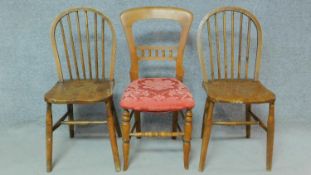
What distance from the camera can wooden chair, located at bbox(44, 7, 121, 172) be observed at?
6.25ft

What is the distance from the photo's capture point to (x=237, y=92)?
1.94 m

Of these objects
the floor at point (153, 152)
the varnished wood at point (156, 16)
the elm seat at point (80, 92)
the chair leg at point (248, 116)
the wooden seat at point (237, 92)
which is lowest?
the floor at point (153, 152)

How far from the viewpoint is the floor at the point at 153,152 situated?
2018mm

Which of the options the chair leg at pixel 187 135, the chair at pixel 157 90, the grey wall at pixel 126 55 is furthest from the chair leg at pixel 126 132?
the grey wall at pixel 126 55

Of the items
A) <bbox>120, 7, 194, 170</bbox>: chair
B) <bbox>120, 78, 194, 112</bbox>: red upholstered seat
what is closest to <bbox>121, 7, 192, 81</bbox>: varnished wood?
<bbox>120, 7, 194, 170</bbox>: chair

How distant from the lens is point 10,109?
8.23ft

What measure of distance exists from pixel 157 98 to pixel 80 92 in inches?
17.3

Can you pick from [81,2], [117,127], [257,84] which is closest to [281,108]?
[257,84]

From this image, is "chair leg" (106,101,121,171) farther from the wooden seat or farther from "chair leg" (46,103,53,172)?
the wooden seat

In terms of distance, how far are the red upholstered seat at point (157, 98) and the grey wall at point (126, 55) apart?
474 mm

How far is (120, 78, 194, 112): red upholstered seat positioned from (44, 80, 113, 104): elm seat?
0.43 ft

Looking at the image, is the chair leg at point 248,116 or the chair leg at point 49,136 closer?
the chair leg at point 49,136

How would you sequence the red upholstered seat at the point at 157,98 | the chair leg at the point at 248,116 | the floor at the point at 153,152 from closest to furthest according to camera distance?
the red upholstered seat at the point at 157,98
the floor at the point at 153,152
the chair leg at the point at 248,116

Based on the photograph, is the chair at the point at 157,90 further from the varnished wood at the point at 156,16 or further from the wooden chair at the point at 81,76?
the wooden chair at the point at 81,76
